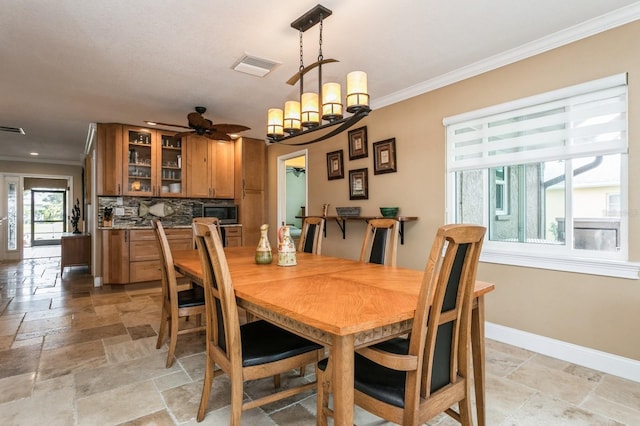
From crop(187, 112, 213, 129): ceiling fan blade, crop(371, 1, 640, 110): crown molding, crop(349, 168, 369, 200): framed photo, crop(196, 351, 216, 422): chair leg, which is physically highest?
crop(371, 1, 640, 110): crown molding

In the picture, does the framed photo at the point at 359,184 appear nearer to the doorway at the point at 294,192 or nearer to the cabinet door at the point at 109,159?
the doorway at the point at 294,192

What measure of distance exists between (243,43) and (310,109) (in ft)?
2.70

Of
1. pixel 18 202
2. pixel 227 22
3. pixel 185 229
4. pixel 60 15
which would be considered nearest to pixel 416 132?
pixel 227 22

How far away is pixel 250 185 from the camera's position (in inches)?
233

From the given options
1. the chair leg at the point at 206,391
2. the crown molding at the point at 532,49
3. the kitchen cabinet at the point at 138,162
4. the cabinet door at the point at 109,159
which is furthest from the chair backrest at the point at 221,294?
the cabinet door at the point at 109,159

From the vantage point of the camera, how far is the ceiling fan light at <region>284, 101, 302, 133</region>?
8.36ft

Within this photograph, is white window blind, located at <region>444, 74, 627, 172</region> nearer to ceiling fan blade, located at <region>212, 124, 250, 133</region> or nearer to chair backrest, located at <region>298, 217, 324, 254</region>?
chair backrest, located at <region>298, 217, 324, 254</region>

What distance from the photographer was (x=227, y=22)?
7.70ft

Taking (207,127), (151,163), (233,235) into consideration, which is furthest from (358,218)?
(151,163)

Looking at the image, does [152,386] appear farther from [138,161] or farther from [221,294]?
[138,161]

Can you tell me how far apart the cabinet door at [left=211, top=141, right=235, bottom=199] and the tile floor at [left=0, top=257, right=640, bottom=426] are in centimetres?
291

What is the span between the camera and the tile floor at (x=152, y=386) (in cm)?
182

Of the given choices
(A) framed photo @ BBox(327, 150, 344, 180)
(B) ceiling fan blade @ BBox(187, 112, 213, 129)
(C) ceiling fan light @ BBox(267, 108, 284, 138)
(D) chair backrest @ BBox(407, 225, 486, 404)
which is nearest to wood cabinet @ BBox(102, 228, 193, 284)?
(B) ceiling fan blade @ BBox(187, 112, 213, 129)

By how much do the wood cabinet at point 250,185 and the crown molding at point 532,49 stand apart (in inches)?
115
